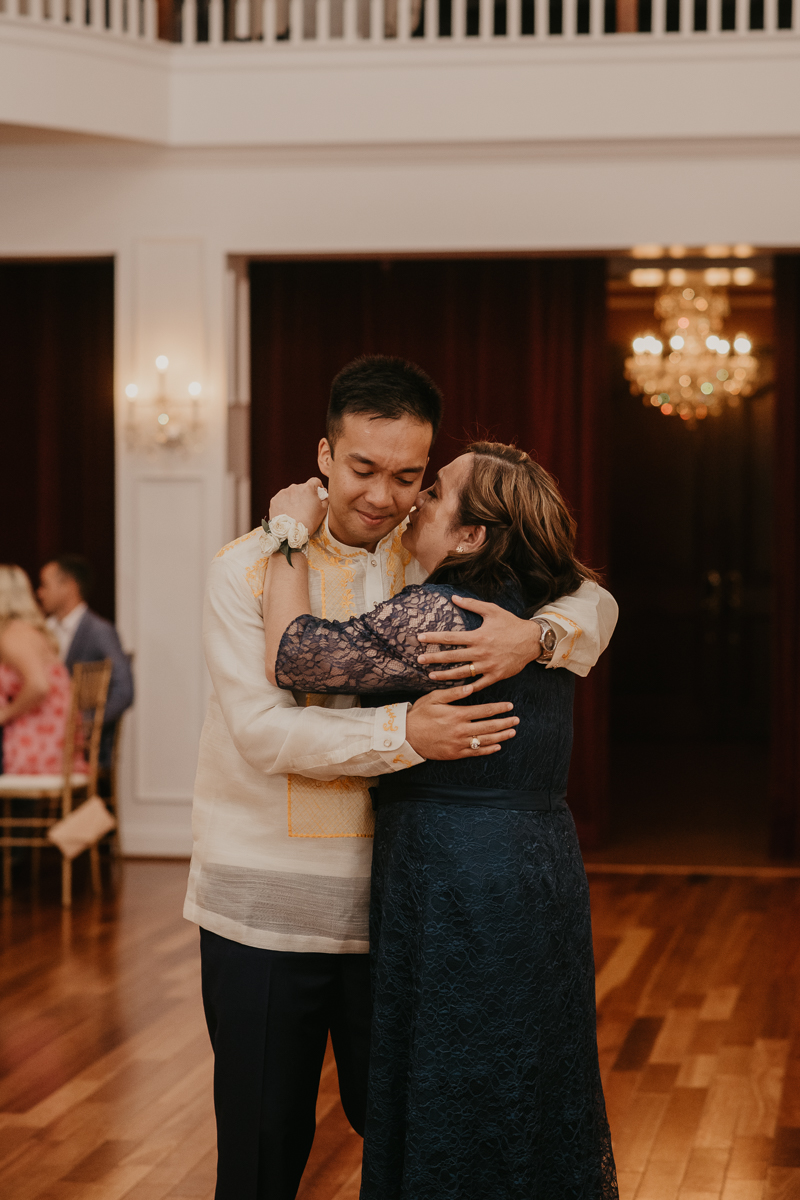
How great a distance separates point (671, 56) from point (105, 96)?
9.19 feet

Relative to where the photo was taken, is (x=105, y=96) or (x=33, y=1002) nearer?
(x=33, y=1002)

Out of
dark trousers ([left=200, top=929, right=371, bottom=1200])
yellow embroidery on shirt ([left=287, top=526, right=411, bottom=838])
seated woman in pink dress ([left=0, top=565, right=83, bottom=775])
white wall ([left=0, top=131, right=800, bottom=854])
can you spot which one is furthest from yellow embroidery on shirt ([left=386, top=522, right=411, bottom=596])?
white wall ([left=0, top=131, right=800, bottom=854])

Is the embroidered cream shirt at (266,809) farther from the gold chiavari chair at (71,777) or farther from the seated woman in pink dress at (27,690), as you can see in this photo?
the seated woman in pink dress at (27,690)

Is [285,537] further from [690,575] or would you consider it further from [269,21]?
[690,575]

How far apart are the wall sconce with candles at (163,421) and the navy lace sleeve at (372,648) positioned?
4948 mm

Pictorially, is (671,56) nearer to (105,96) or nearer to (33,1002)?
(105,96)

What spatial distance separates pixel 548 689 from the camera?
6.89 feet

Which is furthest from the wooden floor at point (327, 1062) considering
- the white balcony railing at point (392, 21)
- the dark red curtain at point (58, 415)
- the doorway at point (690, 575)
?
the doorway at point (690, 575)

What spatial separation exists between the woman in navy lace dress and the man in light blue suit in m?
4.41

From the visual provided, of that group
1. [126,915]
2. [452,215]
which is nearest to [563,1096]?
[126,915]

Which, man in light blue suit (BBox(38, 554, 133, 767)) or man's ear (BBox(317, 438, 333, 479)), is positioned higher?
man's ear (BBox(317, 438, 333, 479))

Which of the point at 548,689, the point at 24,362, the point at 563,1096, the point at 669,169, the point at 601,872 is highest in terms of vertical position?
the point at 669,169

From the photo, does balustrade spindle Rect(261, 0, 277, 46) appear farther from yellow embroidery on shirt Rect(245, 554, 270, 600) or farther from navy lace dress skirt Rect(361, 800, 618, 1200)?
navy lace dress skirt Rect(361, 800, 618, 1200)

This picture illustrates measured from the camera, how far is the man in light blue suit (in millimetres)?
6344
